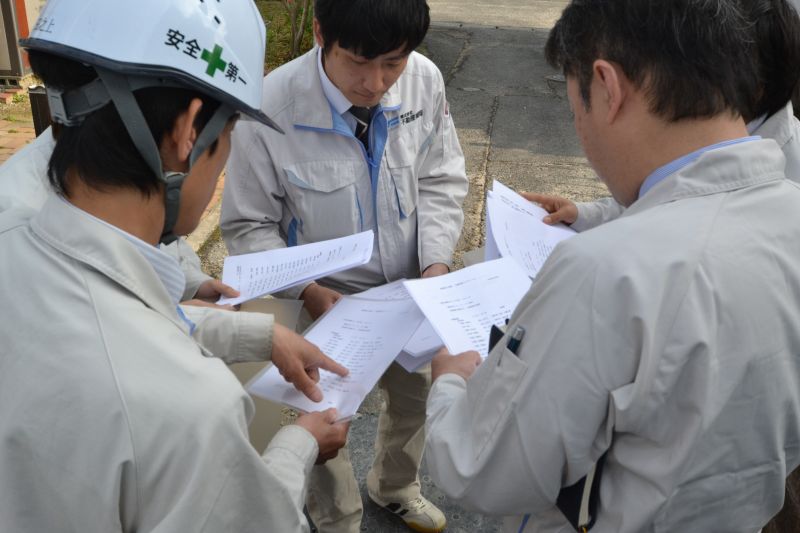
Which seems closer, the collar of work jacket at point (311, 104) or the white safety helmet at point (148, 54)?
the white safety helmet at point (148, 54)

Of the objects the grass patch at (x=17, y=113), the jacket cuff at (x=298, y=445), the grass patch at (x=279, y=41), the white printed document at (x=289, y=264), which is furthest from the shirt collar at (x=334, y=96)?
the grass patch at (x=279, y=41)

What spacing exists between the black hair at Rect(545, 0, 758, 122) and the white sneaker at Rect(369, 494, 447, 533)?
2107 millimetres

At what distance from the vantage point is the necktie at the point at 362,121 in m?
2.32

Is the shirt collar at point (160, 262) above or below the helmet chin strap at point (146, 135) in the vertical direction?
below

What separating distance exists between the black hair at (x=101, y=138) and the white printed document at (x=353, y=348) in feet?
2.65

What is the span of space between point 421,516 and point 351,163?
4.79 feet

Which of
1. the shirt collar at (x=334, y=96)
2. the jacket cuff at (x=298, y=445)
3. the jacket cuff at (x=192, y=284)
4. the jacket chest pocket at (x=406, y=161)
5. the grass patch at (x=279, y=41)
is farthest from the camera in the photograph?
the grass patch at (x=279, y=41)

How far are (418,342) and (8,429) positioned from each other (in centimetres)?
116

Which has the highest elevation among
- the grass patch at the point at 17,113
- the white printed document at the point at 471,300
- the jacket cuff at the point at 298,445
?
the white printed document at the point at 471,300

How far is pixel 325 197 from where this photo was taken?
2.32m

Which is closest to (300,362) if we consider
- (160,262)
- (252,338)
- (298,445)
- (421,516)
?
(252,338)

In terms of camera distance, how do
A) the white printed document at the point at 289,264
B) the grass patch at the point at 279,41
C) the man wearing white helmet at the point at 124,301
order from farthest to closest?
the grass patch at the point at 279,41, the white printed document at the point at 289,264, the man wearing white helmet at the point at 124,301

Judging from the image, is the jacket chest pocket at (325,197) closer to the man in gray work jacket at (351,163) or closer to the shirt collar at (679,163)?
the man in gray work jacket at (351,163)

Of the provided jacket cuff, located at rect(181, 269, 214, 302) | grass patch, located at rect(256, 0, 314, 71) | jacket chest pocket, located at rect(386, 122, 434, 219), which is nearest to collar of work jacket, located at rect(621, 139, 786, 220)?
jacket chest pocket, located at rect(386, 122, 434, 219)
